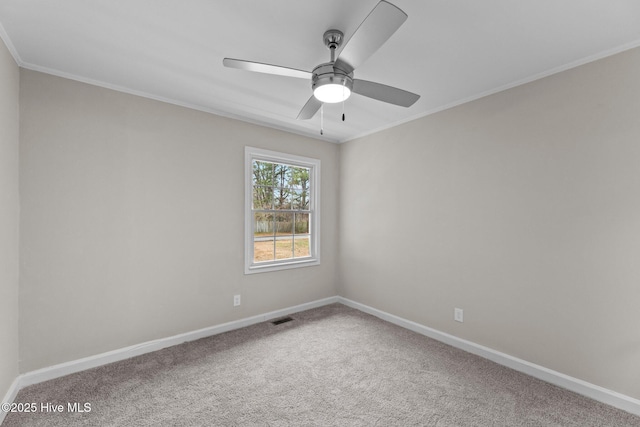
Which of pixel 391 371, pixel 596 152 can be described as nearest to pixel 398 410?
pixel 391 371

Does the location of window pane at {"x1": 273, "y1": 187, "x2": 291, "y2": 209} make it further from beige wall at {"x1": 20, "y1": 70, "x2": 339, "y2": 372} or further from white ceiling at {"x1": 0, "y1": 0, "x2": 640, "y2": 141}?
white ceiling at {"x1": 0, "y1": 0, "x2": 640, "y2": 141}

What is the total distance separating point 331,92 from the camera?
1.86 m

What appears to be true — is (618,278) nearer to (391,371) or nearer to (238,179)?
(391,371)

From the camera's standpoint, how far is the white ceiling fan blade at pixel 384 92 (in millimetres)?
1942

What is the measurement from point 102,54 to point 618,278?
13.2 ft

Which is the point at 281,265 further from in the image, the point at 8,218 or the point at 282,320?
the point at 8,218

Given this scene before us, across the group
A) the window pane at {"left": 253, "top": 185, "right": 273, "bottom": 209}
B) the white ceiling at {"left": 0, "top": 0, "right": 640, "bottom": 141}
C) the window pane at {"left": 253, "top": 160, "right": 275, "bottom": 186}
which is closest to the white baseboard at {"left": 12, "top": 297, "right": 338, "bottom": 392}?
the window pane at {"left": 253, "top": 185, "right": 273, "bottom": 209}

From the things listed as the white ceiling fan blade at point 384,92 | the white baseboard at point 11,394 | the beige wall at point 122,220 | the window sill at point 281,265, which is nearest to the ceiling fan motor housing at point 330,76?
the white ceiling fan blade at point 384,92

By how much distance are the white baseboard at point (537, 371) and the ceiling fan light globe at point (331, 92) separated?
259cm

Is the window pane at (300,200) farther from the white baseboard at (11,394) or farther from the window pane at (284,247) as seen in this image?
the white baseboard at (11,394)

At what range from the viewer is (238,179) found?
3422 mm

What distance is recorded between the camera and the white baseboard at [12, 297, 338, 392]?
7.53 feet

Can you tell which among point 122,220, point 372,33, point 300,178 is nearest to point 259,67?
point 372,33

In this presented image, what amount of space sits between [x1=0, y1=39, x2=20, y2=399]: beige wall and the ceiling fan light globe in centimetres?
207
